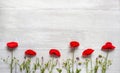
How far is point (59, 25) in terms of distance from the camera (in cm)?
165

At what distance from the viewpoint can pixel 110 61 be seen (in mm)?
1664

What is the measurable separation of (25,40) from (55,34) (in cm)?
19

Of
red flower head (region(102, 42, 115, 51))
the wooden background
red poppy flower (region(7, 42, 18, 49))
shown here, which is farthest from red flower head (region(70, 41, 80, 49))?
red poppy flower (region(7, 42, 18, 49))

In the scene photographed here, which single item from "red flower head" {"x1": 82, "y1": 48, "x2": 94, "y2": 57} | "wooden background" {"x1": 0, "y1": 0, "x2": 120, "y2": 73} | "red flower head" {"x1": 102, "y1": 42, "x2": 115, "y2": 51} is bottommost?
"red flower head" {"x1": 82, "y1": 48, "x2": 94, "y2": 57}

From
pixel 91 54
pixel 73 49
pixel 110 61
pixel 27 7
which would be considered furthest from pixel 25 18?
pixel 110 61

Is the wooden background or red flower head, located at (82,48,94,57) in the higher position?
the wooden background

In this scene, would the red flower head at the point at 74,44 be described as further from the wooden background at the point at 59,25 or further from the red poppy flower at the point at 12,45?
the red poppy flower at the point at 12,45

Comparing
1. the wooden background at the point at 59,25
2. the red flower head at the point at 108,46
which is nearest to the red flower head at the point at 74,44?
the wooden background at the point at 59,25

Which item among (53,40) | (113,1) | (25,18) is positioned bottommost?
(53,40)

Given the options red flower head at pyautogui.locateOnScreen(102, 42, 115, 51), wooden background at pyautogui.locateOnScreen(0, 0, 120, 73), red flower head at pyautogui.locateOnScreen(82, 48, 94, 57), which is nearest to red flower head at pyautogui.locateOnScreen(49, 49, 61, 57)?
wooden background at pyautogui.locateOnScreen(0, 0, 120, 73)

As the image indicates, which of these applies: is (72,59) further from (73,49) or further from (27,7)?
(27,7)

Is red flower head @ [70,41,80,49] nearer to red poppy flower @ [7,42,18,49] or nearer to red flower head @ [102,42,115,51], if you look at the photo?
red flower head @ [102,42,115,51]

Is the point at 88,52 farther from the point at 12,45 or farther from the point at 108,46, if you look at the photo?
the point at 12,45

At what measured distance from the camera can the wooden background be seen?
1.63 metres
